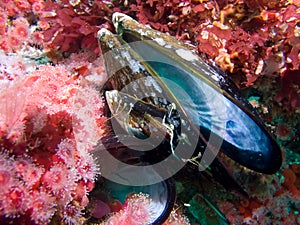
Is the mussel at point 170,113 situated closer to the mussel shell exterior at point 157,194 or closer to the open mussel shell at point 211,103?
the open mussel shell at point 211,103

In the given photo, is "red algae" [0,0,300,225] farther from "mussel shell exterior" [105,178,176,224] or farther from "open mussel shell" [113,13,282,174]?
"open mussel shell" [113,13,282,174]

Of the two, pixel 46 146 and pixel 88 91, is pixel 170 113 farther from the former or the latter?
pixel 46 146

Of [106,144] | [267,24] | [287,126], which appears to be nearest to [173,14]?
[267,24]

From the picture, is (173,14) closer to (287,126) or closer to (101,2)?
(101,2)

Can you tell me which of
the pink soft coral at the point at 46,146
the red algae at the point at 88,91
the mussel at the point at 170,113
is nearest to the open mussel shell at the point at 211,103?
the mussel at the point at 170,113

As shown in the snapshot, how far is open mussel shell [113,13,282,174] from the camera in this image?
1901mm

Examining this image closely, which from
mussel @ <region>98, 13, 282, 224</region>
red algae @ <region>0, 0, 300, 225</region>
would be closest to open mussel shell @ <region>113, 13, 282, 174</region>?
mussel @ <region>98, 13, 282, 224</region>

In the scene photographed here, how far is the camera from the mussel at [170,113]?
6.27 feet

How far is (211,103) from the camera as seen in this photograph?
1.94 metres

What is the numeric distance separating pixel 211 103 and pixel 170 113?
32cm

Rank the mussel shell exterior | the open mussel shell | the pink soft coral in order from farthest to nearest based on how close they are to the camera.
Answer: the mussel shell exterior → the open mussel shell → the pink soft coral

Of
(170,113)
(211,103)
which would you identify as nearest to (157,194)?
(170,113)

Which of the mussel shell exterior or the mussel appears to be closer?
the mussel

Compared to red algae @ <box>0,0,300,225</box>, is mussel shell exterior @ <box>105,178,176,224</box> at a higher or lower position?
lower
